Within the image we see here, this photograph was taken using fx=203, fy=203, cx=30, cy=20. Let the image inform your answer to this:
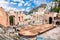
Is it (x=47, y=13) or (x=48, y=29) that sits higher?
(x=47, y=13)

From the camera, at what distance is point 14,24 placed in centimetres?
386

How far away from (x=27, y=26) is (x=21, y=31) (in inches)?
6.0

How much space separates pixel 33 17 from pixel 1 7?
0.64m

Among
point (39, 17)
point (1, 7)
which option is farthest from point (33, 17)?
point (1, 7)

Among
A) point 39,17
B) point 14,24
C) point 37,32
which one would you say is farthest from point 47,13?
point 14,24

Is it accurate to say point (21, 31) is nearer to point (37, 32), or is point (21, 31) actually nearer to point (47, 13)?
point (37, 32)

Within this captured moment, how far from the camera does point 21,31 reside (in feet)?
12.6

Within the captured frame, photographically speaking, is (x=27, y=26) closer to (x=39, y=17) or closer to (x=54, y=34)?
(x=39, y=17)

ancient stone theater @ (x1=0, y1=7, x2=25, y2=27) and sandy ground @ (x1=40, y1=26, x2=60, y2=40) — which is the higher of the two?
ancient stone theater @ (x1=0, y1=7, x2=25, y2=27)

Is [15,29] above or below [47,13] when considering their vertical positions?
below

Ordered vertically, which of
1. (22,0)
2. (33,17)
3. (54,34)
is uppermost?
(22,0)

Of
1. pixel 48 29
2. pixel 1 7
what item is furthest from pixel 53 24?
pixel 1 7

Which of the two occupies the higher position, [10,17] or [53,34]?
[10,17]

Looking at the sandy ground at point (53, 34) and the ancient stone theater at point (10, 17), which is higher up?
the ancient stone theater at point (10, 17)
